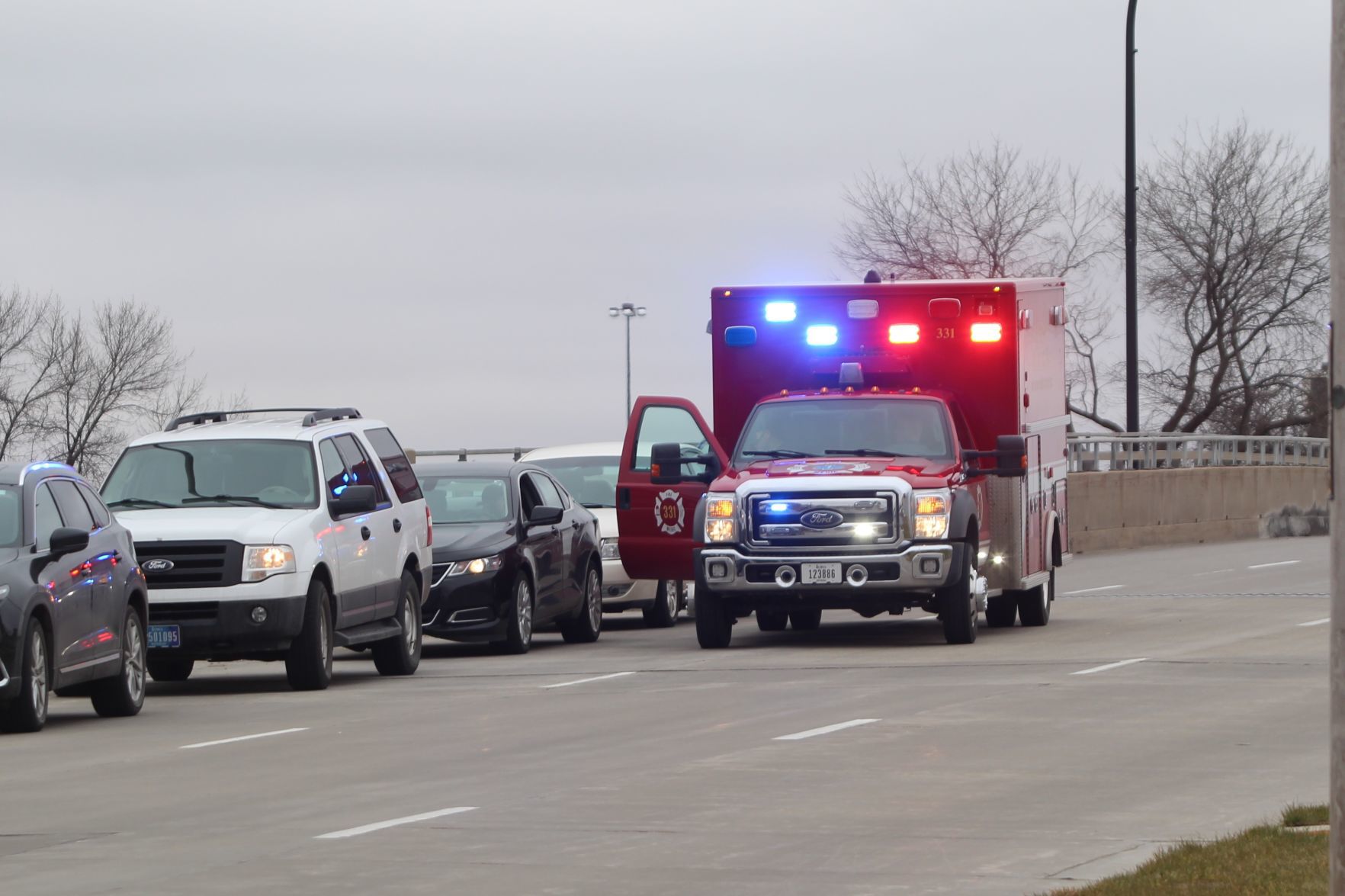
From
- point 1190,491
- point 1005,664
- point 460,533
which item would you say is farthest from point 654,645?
point 1190,491

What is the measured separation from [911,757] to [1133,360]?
26.3 m

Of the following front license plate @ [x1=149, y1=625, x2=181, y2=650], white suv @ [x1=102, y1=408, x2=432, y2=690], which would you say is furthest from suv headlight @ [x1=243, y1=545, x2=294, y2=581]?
front license plate @ [x1=149, y1=625, x2=181, y2=650]

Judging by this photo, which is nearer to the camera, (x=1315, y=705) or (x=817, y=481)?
(x=1315, y=705)

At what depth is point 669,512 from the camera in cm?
2016

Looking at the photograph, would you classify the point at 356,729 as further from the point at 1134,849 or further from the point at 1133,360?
the point at 1133,360

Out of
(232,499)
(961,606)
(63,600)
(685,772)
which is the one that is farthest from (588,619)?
(685,772)

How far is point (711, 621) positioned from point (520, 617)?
171cm

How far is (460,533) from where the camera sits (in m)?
20.4

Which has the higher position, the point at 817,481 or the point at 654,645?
the point at 817,481

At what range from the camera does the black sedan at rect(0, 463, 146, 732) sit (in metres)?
13.4

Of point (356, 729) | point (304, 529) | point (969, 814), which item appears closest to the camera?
point (969, 814)

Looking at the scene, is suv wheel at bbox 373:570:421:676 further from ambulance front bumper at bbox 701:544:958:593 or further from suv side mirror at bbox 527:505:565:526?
ambulance front bumper at bbox 701:544:958:593

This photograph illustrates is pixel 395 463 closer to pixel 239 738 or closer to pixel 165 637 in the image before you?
pixel 165 637

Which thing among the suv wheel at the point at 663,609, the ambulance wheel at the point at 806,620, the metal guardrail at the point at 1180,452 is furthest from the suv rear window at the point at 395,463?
the metal guardrail at the point at 1180,452
